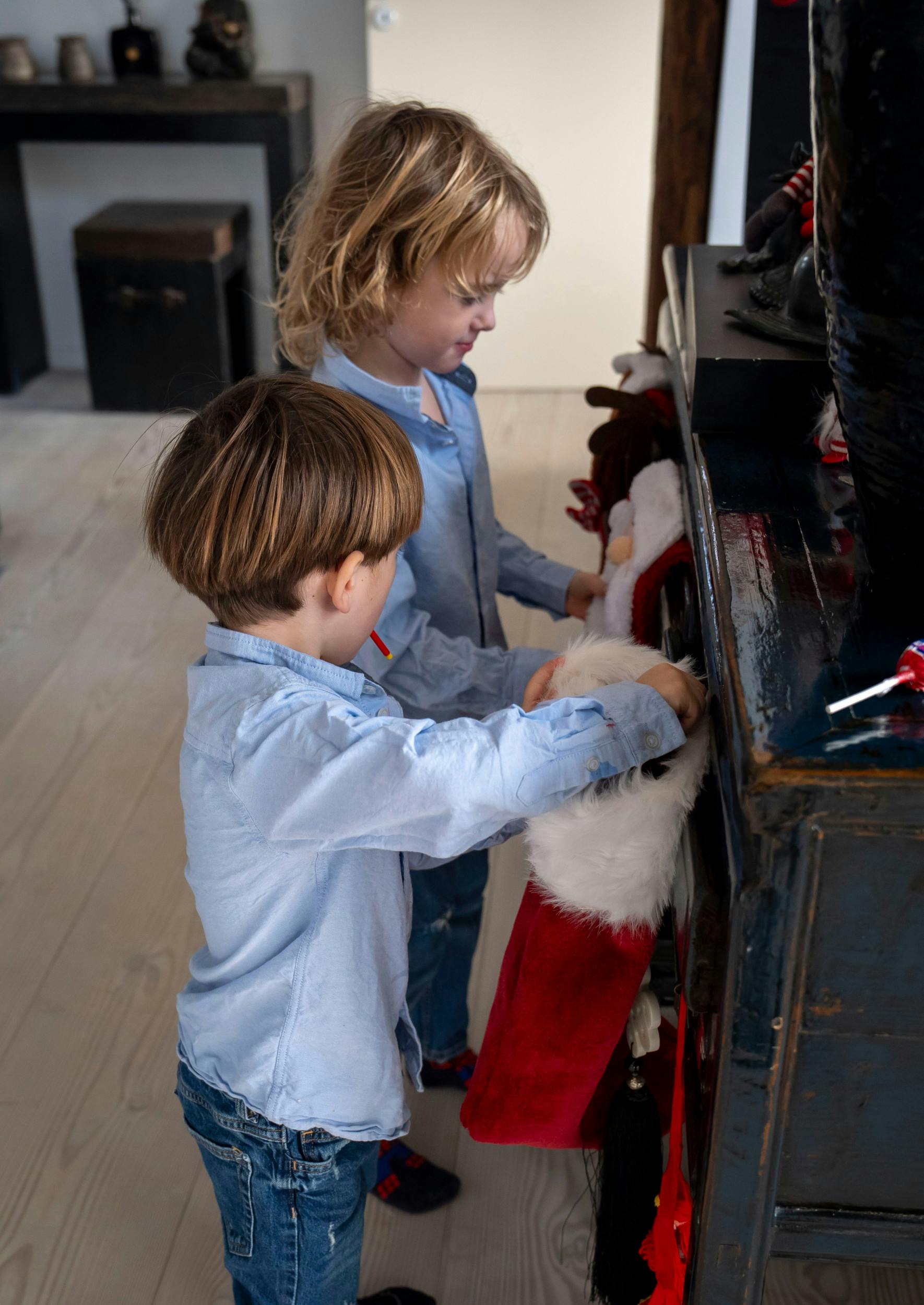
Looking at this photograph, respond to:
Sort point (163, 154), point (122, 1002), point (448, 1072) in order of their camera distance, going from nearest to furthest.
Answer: point (448, 1072) → point (122, 1002) → point (163, 154)

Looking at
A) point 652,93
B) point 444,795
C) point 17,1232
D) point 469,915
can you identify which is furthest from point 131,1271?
point 652,93

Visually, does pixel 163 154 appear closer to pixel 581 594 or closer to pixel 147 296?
pixel 147 296

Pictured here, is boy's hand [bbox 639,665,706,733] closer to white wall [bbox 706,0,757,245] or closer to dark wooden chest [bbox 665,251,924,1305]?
dark wooden chest [bbox 665,251,924,1305]

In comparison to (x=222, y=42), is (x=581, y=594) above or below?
below

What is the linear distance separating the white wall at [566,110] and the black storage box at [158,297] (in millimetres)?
619

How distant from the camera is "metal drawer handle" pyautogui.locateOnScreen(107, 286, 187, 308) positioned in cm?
327

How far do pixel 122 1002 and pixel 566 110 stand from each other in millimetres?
2662

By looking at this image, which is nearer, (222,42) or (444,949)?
(444,949)

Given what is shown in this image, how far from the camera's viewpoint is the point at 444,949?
1.32 m

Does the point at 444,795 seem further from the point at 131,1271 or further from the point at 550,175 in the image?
the point at 550,175

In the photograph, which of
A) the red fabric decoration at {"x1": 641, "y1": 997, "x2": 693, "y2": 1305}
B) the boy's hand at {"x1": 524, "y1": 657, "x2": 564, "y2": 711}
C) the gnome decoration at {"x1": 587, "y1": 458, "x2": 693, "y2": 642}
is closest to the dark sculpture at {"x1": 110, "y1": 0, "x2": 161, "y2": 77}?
the gnome decoration at {"x1": 587, "y1": 458, "x2": 693, "y2": 642}

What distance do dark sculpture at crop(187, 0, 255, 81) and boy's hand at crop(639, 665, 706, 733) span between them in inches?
115

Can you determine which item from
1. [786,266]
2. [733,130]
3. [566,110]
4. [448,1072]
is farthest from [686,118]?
[448,1072]

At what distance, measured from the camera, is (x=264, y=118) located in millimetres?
3154
